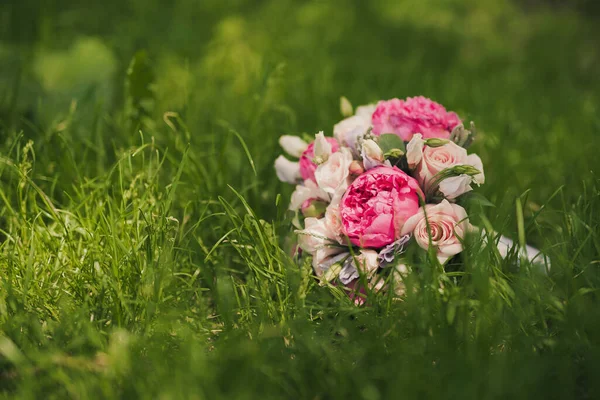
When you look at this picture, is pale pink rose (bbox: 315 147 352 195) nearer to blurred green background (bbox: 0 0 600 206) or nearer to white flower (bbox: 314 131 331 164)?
white flower (bbox: 314 131 331 164)

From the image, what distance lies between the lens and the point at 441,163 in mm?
1570

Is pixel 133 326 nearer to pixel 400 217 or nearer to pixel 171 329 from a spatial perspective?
pixel 171 329

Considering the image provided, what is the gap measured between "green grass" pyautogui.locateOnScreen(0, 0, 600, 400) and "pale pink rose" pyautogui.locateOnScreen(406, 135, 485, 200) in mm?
108

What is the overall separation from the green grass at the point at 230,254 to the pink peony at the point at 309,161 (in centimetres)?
14

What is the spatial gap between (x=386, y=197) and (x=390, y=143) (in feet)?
0.58

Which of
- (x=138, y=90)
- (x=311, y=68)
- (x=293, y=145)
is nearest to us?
(x=293, y=145)

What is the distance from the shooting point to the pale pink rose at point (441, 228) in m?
1.49

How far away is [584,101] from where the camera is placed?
10.7 feet

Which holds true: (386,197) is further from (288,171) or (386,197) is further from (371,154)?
(288,171)

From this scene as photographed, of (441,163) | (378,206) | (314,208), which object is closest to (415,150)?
(441,163)

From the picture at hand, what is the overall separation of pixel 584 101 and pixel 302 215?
2203 mm

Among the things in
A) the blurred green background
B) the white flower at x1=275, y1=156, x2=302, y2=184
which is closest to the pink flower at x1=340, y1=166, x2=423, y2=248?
the white flower at x1=275, y1=156, x2=302, y2=184

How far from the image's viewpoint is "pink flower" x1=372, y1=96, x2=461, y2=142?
1699 millimetres

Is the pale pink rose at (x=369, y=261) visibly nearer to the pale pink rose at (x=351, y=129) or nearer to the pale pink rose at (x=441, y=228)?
the pale pink rose at (x=441, y=228)
